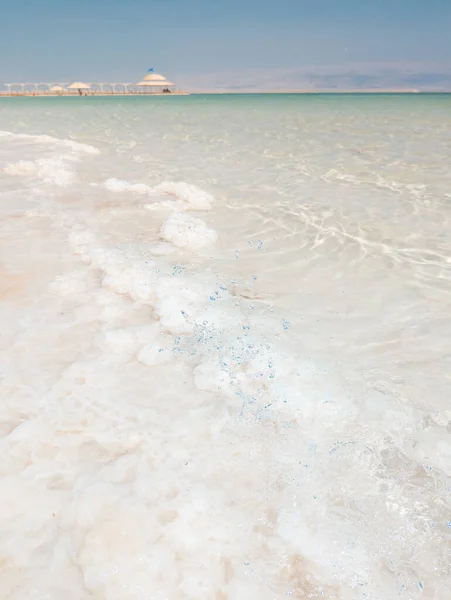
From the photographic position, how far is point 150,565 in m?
1.64

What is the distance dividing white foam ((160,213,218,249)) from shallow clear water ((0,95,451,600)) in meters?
0.03

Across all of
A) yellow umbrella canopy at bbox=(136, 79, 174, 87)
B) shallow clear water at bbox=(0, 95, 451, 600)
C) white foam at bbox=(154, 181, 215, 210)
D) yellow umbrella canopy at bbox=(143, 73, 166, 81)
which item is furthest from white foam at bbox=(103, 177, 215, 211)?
yellow umbrella canopy at bbox=(143, 73, 166, 81)

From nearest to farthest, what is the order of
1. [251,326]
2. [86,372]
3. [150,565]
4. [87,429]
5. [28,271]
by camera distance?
[150,565], [87,429], [86,372], [251,326], [28,271]

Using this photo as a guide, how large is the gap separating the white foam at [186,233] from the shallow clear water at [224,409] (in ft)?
0.09

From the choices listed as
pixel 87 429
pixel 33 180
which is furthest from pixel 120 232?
pixel 33 180

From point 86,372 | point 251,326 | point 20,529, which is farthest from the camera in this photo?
point 251,326

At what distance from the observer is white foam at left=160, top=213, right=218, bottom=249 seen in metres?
4.93

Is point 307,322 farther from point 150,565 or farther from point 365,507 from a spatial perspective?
point 150,565

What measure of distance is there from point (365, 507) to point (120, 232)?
430 cm

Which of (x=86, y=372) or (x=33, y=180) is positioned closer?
(x=86, y=372)

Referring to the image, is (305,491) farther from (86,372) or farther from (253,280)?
(253,280)

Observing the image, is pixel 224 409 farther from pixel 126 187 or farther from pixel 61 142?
pixel 61 142

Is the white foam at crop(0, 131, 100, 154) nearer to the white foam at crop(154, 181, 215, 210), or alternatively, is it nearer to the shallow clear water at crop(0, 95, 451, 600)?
the white foam at crop(154, 181, 215, 210)

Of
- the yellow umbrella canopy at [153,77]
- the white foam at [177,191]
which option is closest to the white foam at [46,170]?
the white foam at [177,191]
